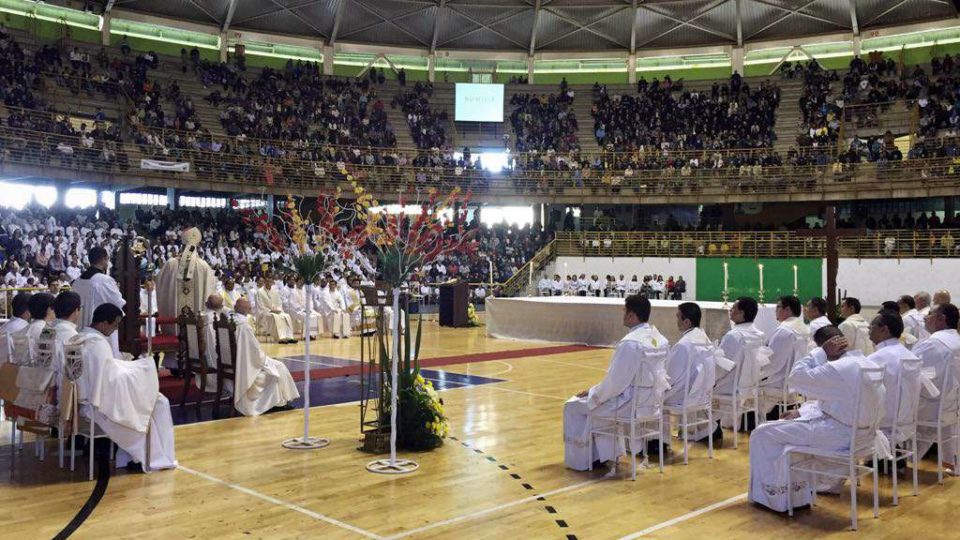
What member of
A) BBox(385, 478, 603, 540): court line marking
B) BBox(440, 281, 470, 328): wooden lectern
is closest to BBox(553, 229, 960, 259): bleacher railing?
BBox(440, 281, 470, 328): wooden lectern

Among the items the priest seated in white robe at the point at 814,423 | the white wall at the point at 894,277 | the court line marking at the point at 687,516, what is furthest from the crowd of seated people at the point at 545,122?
the priest seated in white robe at the point at 814,423

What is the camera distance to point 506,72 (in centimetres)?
3834

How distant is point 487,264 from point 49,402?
22.5m

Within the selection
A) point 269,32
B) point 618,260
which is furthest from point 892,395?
point 269,32

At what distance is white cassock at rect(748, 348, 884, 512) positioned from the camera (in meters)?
5.66

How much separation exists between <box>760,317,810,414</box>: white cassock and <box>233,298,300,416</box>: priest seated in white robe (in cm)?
554

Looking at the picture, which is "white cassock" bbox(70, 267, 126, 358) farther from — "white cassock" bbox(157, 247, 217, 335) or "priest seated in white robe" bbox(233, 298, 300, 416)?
"white cassock" bbox(157, 247, 217, 335)

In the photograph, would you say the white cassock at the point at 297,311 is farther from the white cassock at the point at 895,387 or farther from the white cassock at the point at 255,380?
the white cassock at the point at 895,387

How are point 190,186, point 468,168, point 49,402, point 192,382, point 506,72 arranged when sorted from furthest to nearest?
point 506,72
point 468,168
point 190,186
point 192,382
point 49,402

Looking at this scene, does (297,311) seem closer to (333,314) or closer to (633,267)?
(333,314)

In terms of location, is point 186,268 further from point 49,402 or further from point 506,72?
point 506,72

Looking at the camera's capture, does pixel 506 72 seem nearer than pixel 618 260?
No

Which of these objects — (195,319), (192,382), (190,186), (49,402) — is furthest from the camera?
(190,186)

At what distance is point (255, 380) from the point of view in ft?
32.4
